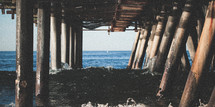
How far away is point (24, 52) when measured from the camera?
8.74ft

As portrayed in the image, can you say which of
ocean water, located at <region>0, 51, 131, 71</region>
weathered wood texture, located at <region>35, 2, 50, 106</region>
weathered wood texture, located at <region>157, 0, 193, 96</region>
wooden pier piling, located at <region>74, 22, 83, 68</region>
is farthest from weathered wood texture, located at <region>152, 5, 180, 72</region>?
ocean water, located at <region>0, 51, 131, 71</region>

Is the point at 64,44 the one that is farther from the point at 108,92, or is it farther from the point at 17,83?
the point at 17,83

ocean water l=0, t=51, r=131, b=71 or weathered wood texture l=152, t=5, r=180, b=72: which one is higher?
weathered wood texture l=152, t=5, r=180, b=72

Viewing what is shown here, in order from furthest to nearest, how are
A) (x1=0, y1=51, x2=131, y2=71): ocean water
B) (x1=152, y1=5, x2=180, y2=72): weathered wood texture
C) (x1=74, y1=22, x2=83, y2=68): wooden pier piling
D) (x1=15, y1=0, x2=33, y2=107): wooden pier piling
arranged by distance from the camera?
(x1=0, y1=51, x2=131, y2=71): ocean water → (x1=74, y1=22, x2=83, y2=68): wooden pier piling → (x1=152, y1=5, x2=180, y2=72): weathered wood texture → (x1=15, y1=0, x2=33, y2=107): wooden pier piling

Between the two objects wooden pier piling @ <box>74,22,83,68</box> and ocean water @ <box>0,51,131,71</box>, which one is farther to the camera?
ocean water @ <box>0,51,131,71</box>

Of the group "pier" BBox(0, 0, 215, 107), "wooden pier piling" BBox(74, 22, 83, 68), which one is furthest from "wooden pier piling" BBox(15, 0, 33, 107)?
"wooden pier piling" BBox(74, 22, 83, 68)

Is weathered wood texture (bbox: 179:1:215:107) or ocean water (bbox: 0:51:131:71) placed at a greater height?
weathered wood texture (bbox: 179:1:215:107)

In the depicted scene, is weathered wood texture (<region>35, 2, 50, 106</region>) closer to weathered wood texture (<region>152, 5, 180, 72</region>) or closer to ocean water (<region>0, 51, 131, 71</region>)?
weathered wood texture (<region>152, 5, 180, 72</region>)

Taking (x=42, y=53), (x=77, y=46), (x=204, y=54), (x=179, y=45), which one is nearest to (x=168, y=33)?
(x=179, y=45)

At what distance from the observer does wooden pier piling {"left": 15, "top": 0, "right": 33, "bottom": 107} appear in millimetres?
2617

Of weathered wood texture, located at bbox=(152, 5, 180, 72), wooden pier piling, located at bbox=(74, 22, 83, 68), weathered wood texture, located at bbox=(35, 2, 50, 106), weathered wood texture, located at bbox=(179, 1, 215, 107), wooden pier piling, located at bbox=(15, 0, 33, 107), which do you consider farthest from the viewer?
wooden pier piling, located at bbox=(74, 22, 83, 68)

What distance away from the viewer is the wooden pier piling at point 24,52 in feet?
8.59

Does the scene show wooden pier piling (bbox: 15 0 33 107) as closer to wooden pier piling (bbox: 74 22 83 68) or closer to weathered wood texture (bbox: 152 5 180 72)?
weathered wood texture (bbox: 152 5 180 72)

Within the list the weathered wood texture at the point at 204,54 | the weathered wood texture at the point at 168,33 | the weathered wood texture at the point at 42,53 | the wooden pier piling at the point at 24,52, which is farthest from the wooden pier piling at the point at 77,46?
the weathered wood texture at the point at 204,54
